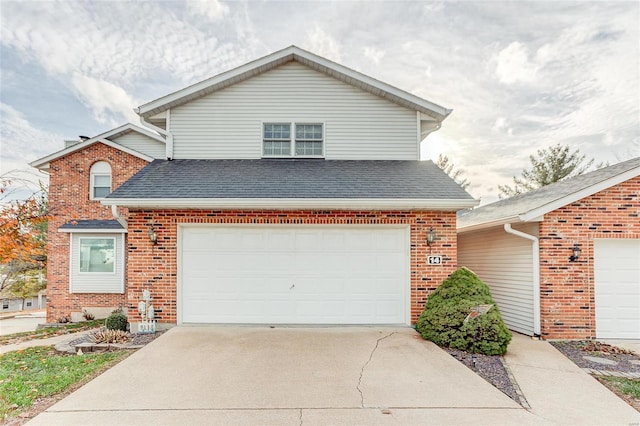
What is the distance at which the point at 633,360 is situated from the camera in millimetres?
6391

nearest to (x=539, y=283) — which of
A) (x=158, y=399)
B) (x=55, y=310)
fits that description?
(x=158, y=399)

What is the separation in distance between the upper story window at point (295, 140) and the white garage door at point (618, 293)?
7.32 metres

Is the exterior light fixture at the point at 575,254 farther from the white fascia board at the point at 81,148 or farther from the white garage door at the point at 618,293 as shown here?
the white fascia board at the point at 81,148

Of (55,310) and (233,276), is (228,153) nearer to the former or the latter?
(233,276)

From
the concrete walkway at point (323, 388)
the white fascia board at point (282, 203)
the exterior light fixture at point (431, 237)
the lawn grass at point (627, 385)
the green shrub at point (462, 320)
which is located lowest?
the lawn grass at point (627, 385)

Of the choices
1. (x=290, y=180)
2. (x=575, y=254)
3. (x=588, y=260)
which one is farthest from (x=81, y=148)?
(x=588, y=260)

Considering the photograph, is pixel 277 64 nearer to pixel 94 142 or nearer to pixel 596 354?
pixel 94 142

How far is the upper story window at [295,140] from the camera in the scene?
9.82 meters

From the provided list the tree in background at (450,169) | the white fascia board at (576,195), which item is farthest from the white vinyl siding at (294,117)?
the tree in background at (450,169)

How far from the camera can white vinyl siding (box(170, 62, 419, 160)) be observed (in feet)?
31.8

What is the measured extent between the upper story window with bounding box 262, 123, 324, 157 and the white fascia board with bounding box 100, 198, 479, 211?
2.66 metres

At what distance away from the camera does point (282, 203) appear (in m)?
7.53

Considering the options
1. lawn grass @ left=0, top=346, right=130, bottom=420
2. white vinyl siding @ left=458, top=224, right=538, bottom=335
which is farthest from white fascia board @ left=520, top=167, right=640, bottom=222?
lawn grass @ left=0, top=346, right=130, bottom=420

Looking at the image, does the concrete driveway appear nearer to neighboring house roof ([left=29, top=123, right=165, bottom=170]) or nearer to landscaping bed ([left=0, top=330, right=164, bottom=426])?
landscaping bed ([left=0, top=330, right=164, bottom=426])
